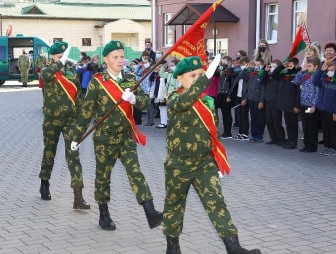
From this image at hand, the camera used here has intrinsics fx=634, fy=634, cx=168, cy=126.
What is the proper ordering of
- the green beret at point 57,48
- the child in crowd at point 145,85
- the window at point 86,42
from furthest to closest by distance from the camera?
the window at point 86,42
the child in crowd at point 145,85
the green beret at point 57,48

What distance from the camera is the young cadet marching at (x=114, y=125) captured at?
6.27 metres

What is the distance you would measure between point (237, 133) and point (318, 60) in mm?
3589

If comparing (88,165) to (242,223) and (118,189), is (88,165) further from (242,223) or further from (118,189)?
(242,223)

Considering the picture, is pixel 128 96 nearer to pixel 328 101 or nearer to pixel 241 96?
pixel 328 101

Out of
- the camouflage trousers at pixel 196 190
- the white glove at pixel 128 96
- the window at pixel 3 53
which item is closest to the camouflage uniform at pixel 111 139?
the white glove at pixel 128 96

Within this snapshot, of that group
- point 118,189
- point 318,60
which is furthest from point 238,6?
point 118,189

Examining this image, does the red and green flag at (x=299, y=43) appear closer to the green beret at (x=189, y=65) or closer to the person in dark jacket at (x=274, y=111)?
the person in dark jacket at (x=274, y=111)

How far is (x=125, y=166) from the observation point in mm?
6336

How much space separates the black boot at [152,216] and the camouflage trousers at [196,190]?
0.78 metres

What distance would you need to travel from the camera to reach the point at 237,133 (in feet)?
48.0

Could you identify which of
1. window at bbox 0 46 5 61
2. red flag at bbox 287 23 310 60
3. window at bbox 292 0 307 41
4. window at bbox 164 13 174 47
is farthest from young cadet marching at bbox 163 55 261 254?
window at bbox 0 46 5 61

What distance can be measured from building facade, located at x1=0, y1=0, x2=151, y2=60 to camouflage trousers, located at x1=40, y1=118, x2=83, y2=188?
43039mm

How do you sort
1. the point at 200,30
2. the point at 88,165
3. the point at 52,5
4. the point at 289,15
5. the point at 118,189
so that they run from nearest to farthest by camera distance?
the point at 200,30, the point at 118,189, the point at 88,165, the point at 289,15, the point at 52,5

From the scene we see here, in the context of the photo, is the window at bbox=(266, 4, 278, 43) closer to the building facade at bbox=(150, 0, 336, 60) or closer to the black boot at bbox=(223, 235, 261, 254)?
the building facade at bbox=(150, 0, 336, 60)
